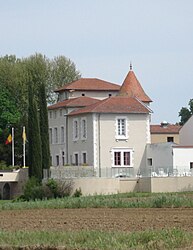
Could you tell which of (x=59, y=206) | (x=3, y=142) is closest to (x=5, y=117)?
(x=3, y=142)

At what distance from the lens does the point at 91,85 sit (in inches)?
3895

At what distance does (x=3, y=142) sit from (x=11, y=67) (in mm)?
9866

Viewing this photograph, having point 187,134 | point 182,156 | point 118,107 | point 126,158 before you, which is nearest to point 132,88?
point 187,134

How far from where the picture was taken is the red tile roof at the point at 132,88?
313ft

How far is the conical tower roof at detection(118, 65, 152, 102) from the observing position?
95.4 metres

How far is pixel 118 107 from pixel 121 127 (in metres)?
2.00

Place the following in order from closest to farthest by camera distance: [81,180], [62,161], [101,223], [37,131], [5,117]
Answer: [101,223] → [81,180] → [37,131] → [62,161] → [5,117]

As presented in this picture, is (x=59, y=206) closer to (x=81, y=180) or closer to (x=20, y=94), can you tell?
(x=81, y=180)

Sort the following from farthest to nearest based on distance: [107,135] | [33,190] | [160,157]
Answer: [107,135]
[160,157]
[33,190]

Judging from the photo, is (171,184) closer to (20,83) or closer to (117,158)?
(117,158)

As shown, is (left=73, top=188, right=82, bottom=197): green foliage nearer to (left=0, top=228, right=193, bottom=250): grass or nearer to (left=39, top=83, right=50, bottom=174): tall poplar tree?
(left=39, top=83, right=50, bottom=174): tall poplar tree

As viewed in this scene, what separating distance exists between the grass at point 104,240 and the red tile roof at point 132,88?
68.9 metres

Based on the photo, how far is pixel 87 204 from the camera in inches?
2073

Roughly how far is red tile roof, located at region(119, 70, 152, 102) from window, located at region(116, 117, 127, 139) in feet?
31.0
